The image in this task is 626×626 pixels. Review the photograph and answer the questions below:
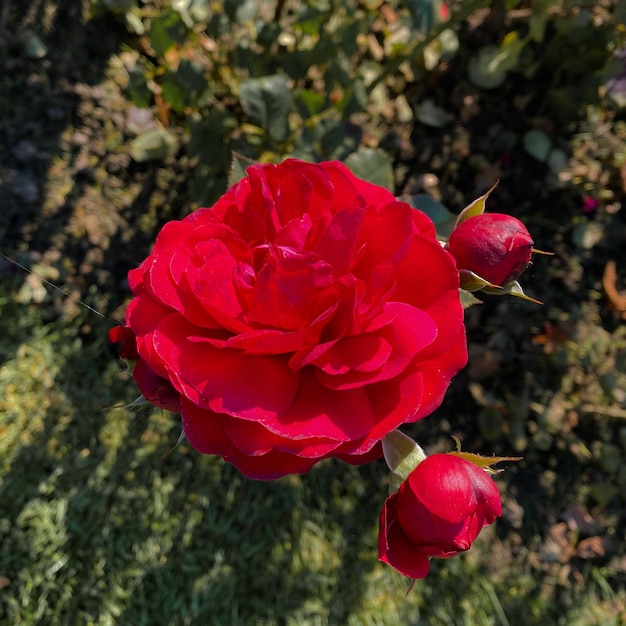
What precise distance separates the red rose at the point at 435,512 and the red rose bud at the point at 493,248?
233 millimetres

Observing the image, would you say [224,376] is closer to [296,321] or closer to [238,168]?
[296,321]

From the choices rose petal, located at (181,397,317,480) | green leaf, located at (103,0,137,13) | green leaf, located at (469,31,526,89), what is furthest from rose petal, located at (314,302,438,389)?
green leaf, located at (103,0,137,13)

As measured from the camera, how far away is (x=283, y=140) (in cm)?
139

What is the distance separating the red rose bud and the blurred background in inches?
26.8

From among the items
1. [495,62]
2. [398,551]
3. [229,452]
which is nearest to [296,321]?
[229,452]

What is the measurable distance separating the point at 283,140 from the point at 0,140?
2.80 feet

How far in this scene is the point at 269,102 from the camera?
1274 millimetres

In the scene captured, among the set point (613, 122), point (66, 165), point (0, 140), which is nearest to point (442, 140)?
point (613, 122)

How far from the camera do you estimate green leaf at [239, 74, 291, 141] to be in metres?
1.25

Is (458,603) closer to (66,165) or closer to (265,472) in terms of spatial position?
(265,472)

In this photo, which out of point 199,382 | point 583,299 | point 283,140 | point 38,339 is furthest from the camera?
point 583,299

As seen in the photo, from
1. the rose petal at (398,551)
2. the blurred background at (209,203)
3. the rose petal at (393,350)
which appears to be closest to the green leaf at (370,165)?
the blurred background at (209,203)

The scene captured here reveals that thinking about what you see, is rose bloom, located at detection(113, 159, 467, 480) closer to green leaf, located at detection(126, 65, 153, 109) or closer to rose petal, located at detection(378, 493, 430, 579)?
rose petal, located at detection(378, 493, 430, 579)

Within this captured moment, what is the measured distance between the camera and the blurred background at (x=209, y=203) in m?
1.43
